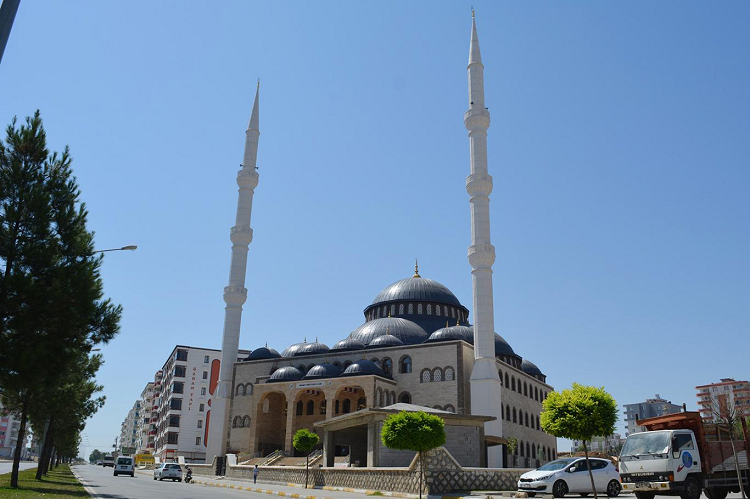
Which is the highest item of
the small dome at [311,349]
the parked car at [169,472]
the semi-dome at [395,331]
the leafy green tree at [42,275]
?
the semi-dome at [395,331]

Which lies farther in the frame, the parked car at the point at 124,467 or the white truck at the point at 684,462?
the parked car at the point at 124,467

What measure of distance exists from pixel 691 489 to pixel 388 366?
109 feet

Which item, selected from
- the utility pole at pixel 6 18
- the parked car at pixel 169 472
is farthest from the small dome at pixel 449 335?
the utility pole at pixel 6 18

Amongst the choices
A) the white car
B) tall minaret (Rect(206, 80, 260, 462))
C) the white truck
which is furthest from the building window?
the white truck

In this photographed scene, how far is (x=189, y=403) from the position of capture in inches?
3083

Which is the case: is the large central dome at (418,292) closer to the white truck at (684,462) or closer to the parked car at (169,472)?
the parked car at (169,472)

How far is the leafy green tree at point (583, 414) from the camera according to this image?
14.9m

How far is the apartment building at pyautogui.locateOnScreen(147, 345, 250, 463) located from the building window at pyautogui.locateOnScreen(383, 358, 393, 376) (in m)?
34.1

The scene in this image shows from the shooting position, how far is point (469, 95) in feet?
151

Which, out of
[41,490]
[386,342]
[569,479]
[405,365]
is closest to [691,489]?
[569,479]

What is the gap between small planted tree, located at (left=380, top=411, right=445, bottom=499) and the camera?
65.0ft

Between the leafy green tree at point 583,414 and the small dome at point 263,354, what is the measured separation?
41.4m

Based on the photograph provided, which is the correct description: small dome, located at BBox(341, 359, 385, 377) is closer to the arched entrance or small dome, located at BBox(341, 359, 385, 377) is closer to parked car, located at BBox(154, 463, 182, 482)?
the arched entrance

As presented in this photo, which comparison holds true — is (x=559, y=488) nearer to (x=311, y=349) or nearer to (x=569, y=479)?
(x=569, y=479)
